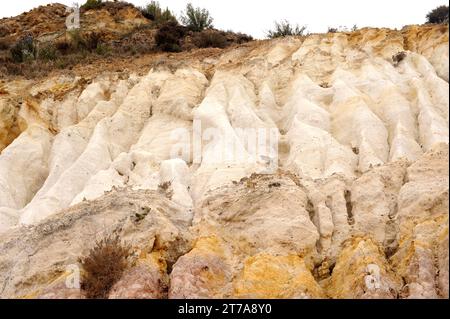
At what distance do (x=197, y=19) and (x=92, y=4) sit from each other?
5646 mm

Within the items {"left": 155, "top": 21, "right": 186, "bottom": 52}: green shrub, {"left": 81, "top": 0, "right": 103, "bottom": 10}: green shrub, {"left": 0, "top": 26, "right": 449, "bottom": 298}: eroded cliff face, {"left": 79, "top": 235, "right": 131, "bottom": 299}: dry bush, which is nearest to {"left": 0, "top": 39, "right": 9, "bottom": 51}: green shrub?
{"left": 81, "top": 0, "right": 103, "bottom": 10}: green shrub

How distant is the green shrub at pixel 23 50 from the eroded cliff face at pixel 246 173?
4664mm

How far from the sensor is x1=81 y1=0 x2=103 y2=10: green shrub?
2958cm

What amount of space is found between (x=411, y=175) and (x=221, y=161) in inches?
148

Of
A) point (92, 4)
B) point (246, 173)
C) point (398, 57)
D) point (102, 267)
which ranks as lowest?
point (102, 267)

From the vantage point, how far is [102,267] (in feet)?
22.6

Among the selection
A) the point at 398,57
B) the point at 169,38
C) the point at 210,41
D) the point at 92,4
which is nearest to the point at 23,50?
the point at 169,38

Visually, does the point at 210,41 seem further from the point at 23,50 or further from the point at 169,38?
the point at 23,50

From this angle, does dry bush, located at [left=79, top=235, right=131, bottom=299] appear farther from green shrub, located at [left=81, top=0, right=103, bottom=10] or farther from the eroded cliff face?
green shrub, located at [left=81, top=0, right=103, bottom=10]

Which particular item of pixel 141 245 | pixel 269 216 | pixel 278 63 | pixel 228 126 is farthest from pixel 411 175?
pixel 278 63

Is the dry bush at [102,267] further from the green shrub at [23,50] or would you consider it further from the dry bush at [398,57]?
the green shrub at [23,50]

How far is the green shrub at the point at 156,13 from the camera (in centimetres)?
2974

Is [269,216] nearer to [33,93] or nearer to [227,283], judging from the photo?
[227,283]
